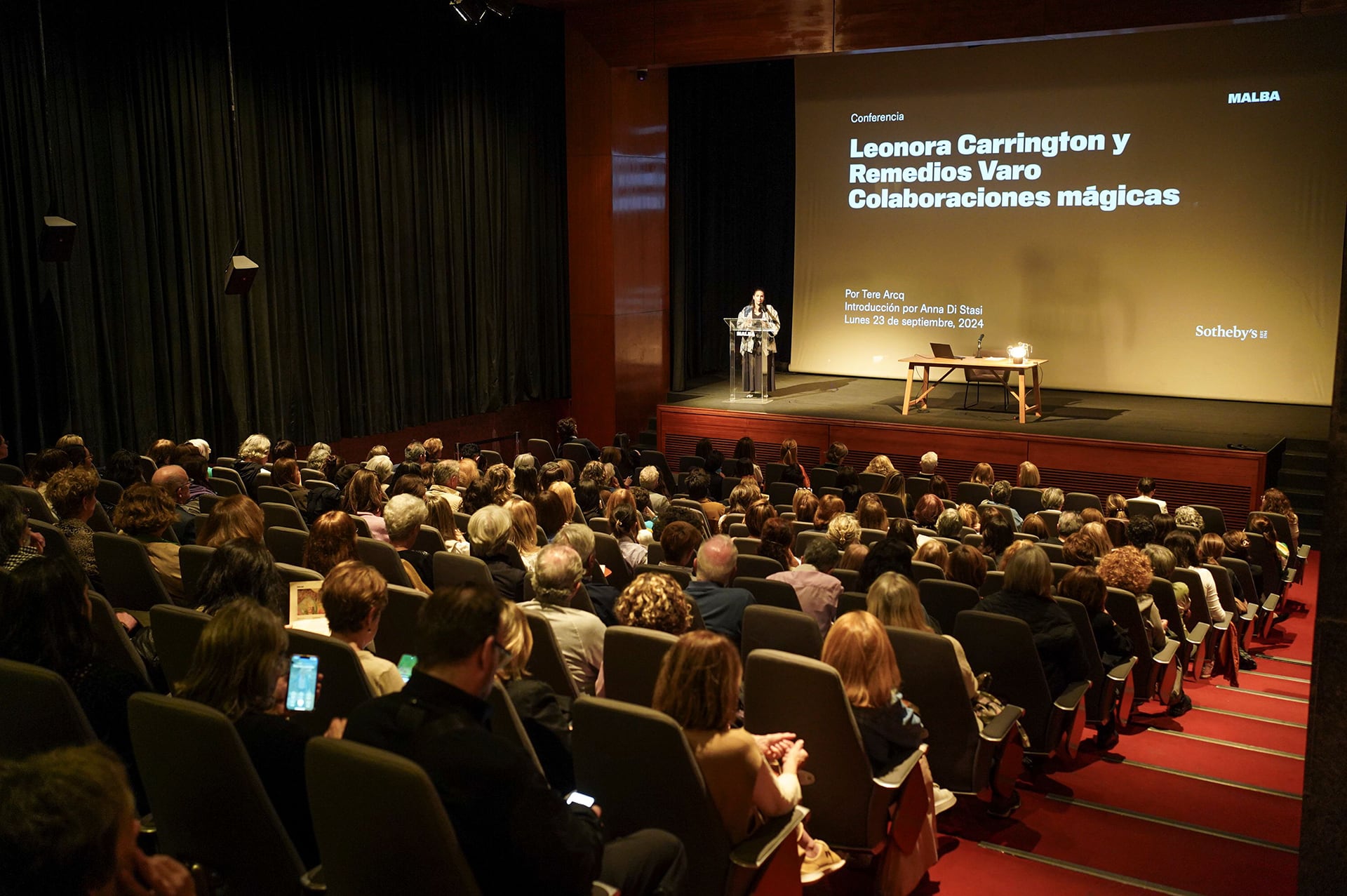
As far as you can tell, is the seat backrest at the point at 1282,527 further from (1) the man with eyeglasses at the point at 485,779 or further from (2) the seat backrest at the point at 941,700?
(1) the man with eyeglasses at the point at 485,779

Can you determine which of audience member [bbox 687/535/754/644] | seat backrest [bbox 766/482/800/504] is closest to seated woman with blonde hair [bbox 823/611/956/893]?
audience member [bbox 687/535/754/644]

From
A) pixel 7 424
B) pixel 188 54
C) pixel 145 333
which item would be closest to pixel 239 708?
pixel 7 424

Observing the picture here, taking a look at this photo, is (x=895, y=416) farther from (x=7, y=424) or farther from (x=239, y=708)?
(x=239, y=708)

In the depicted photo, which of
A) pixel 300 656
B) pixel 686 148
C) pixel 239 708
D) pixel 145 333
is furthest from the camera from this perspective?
pixel 686 148

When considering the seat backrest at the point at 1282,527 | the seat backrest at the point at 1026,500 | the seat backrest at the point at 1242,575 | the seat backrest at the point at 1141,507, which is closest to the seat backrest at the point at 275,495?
the seat backrest at the point at 1026,500

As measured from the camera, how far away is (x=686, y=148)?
14.2m

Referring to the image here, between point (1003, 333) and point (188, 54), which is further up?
point (188, 54)

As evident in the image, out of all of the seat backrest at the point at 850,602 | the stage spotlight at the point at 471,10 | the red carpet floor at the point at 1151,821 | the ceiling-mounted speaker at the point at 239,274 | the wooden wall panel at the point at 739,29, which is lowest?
the red carpet floor at the point at 1151,821

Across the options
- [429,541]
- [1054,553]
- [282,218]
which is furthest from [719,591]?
[282,218]

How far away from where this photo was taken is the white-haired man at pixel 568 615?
363 cm

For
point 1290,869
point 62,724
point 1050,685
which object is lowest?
point 1290,869

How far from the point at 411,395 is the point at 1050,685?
8.66 metres

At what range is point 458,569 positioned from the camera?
451 centimetres

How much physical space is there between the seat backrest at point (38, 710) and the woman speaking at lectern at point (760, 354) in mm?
10241
